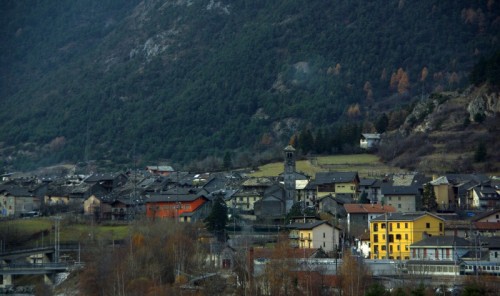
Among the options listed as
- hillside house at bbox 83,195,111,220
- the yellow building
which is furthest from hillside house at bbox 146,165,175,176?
the yellow building

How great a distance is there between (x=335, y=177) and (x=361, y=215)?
11.5m

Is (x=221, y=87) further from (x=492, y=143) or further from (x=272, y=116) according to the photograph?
(x=492, y=143)

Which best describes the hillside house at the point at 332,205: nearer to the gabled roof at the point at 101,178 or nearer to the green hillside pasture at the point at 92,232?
the green hillside pasture at the point at 92,232

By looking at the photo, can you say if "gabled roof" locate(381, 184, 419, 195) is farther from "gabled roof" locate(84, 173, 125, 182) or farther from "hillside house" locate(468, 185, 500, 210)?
"gabled roof" locate(84, 173, 125, 182)

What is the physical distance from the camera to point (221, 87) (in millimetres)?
193125

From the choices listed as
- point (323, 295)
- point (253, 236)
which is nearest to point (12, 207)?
point (253, 236)

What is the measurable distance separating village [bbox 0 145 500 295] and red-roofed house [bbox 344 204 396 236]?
0.09m

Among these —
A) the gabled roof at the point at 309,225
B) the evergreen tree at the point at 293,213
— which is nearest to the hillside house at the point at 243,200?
the evergreen tree at the point at 293,213

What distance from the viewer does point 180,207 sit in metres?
94.1

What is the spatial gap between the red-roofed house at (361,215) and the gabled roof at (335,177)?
907cm

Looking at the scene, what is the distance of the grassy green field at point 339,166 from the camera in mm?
107688

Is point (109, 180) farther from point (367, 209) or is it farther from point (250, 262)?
point (250, 262)

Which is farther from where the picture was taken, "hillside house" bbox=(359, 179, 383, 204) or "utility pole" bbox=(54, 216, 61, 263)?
"hillside house" bbox=(359, 179, 383, 204)

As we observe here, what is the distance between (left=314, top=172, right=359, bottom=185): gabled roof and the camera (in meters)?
97.1
